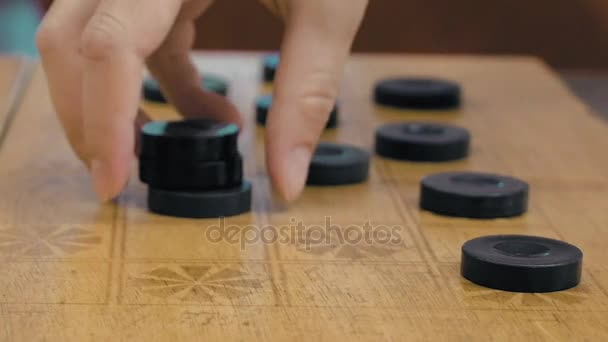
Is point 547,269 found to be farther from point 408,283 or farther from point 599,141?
point 599,141

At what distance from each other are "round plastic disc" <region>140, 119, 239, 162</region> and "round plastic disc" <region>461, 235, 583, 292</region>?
0.33 m

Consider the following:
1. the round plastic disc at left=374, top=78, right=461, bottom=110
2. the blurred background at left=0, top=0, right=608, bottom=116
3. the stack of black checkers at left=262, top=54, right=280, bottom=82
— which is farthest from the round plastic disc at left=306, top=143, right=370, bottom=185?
the blurred background at left=0, top=0, right=608, bottom=116

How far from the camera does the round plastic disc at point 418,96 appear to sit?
196 cm

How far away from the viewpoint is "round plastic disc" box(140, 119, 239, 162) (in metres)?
1.36

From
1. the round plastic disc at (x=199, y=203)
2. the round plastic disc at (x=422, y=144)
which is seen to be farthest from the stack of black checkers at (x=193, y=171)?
the round plastic disc at (x=422, y=144)

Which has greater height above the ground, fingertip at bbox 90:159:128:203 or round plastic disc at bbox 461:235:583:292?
round plastic disc at bbox 461:235:583:292

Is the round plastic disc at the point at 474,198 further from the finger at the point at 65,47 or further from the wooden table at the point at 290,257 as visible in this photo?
the finger at the point at 65,47

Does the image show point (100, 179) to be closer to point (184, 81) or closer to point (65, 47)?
point (65, 47)

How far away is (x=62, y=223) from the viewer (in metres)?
1.33

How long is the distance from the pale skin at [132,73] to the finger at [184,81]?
17 centimetres

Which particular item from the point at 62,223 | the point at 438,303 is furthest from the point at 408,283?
the point at 62,223

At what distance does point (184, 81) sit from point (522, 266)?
2.11 ft

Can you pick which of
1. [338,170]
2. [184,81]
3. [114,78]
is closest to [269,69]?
[184,81]

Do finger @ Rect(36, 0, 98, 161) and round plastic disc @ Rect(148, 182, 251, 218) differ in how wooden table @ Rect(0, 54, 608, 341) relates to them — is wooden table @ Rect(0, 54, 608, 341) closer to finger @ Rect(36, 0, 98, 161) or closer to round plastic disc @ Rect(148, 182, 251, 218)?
round plastic disc @ Rect(148, 182, 251, 218)
